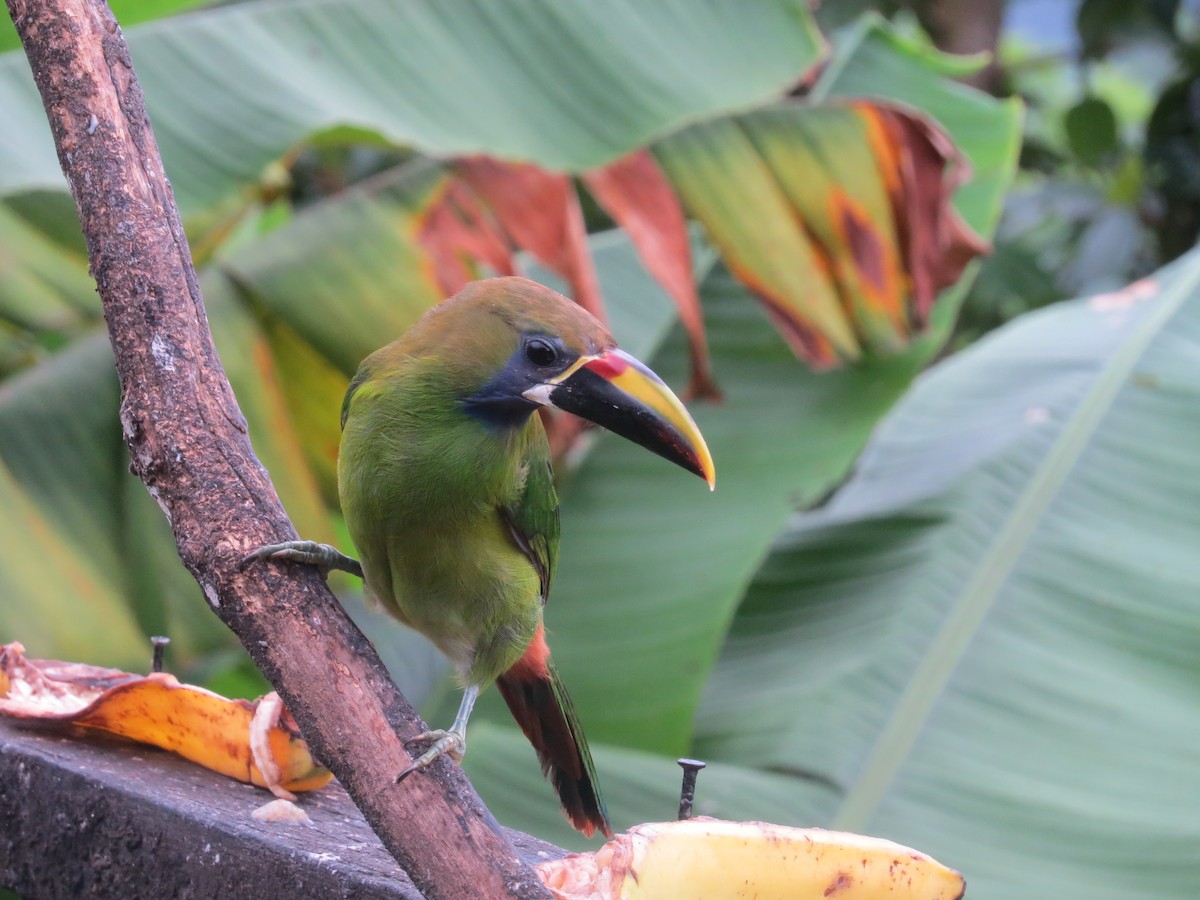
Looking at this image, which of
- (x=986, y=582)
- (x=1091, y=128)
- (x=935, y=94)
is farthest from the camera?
(x=1091, y=128)

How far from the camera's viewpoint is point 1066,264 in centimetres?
572

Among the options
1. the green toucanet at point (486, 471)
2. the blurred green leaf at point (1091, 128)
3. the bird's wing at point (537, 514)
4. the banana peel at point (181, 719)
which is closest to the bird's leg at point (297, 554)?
the green toucanet at point (486, 471)

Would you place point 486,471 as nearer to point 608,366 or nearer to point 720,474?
point 608,366

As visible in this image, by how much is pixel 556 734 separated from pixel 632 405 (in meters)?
0.66

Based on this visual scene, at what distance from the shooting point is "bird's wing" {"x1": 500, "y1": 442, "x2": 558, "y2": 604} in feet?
5.90

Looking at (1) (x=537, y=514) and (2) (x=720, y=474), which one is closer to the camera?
(1) (x=537, y=514)

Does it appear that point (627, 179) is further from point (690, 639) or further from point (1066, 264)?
point (1066, 264)

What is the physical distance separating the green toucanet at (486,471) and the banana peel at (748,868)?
0.88ft

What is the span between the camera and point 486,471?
1.70m

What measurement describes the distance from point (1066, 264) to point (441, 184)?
12.9 ft

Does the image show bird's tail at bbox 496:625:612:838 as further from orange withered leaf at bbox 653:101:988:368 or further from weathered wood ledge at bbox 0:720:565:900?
orange withered leaf at bbox 653:101:988:368

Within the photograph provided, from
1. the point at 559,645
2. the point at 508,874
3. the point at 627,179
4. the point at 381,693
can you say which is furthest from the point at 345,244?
the point at 508,874

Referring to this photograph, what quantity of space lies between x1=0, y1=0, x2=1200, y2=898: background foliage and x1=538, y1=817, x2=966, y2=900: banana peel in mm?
872

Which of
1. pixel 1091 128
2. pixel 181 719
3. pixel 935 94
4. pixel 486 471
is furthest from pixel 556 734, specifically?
pixel 1091 128
